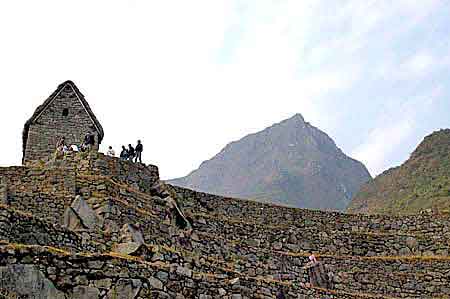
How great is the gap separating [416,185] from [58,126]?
2485 centimetres

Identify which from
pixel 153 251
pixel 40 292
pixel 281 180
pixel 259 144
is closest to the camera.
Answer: pixel 40 292

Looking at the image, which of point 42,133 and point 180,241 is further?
point 42,133

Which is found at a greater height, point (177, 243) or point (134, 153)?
point (134, 153)

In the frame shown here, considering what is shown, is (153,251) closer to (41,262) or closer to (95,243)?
(95,243)

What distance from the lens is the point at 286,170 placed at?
76.5 m

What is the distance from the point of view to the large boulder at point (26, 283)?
10.7 meters

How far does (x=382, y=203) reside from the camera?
153ft

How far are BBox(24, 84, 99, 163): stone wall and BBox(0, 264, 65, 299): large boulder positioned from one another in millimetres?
17319

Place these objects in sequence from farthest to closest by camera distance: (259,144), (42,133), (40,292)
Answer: (259,144), (42,133), (40,292)

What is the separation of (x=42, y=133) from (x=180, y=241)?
34.9 feet

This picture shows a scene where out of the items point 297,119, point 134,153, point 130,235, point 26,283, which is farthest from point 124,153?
point 297,119

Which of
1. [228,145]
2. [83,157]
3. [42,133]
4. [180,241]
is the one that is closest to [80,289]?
[180,241]

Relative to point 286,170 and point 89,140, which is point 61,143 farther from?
point 286,170

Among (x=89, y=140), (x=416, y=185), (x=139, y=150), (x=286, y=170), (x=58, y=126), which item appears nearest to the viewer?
(x=139, y=150)
